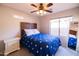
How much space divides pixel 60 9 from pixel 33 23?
50cm

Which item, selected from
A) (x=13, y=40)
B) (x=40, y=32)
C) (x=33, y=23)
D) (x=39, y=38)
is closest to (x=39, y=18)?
(x=33, y=23)

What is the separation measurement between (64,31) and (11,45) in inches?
35.0

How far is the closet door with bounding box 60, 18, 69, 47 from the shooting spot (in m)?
1.18

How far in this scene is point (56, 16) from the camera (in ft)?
4.04

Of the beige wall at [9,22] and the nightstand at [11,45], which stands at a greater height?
the beige wall at [9,22]

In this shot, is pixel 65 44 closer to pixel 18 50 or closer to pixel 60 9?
pixel 60 9

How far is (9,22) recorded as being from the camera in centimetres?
119

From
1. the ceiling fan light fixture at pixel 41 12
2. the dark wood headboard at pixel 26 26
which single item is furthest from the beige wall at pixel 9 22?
the ceiling fan light fixture at pixel 41 12

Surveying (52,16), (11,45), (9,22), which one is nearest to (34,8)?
(52,16)

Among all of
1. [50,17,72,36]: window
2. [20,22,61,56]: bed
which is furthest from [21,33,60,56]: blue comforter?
[50,17,72,36]: window

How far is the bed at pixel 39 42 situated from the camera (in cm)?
117

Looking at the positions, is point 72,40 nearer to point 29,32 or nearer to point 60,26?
point 60,26

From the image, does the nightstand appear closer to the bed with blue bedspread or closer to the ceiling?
the ceiling

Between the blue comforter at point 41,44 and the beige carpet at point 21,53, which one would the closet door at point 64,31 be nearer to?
the blue comforter at point 41,44
